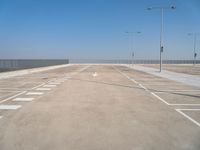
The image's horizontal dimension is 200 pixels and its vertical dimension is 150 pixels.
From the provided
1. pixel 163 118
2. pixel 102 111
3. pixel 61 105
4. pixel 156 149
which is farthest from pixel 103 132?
pixel 61 105

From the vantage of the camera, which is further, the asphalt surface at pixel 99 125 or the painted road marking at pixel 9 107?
the painted road marking at pixel 9 107

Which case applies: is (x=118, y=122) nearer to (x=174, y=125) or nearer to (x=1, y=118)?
(x=174, y=125)

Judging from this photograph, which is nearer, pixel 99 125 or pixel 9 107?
pixel 99 125

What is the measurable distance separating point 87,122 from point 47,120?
1274 millimetres

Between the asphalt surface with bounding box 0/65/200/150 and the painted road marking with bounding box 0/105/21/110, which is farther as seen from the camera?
the painted road marking with bounding box 0/105/21/110

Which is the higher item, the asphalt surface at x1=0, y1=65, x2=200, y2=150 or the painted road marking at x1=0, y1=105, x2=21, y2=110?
the painted road marking at x1=0, y1=105, x2=21, y2=110

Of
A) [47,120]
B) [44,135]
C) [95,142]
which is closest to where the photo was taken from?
[95,142]

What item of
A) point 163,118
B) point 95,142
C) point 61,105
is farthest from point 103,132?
point 61,105

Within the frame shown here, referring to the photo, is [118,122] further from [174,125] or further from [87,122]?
[174,125]

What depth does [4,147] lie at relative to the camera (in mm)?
3883

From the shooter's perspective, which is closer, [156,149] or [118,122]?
[156,149]

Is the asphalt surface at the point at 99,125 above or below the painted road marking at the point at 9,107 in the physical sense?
below

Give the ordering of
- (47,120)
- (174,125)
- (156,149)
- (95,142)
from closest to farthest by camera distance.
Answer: (156,149)
(95,142)
(174,125)
(47,120)

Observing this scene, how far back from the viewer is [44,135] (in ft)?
14.6
